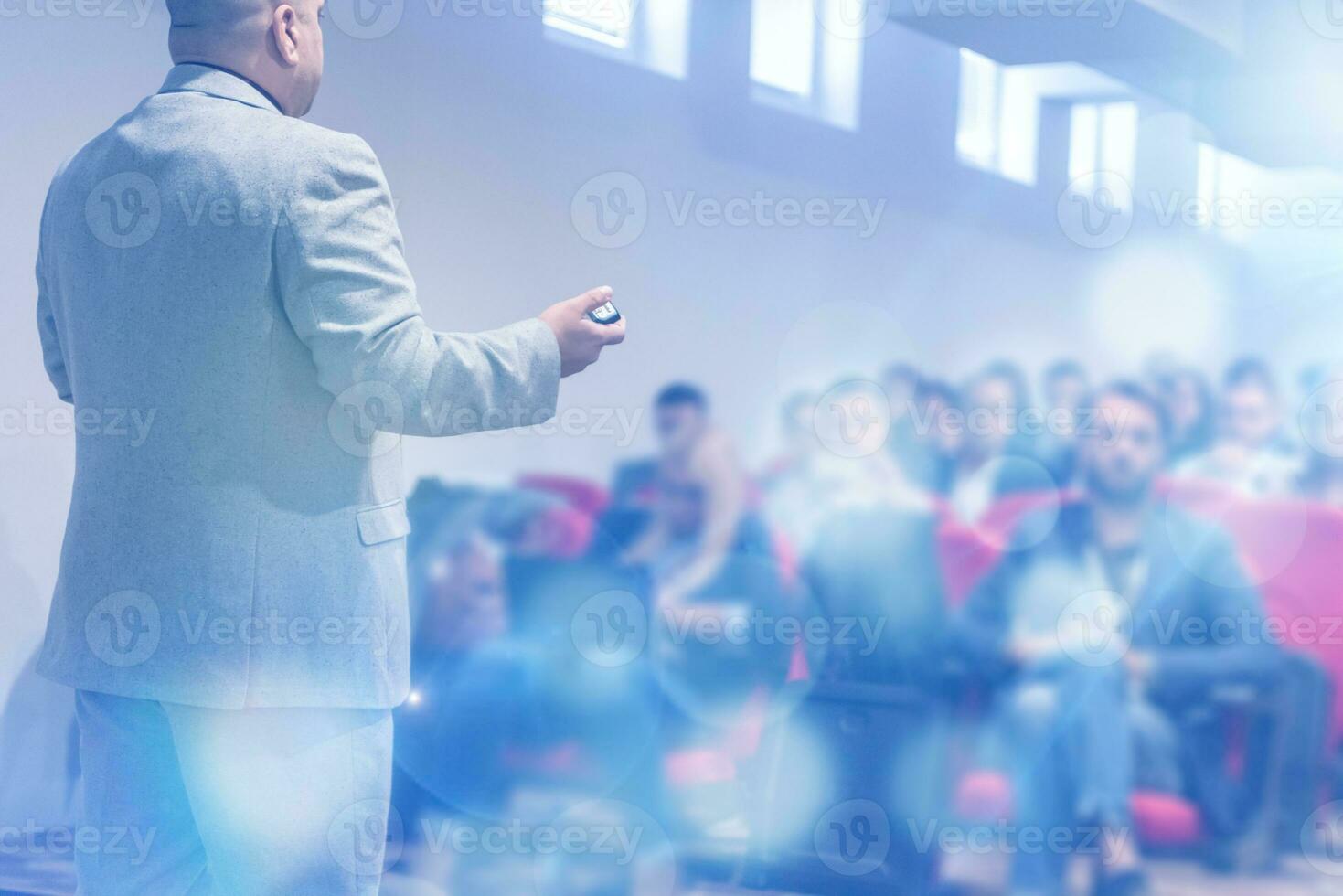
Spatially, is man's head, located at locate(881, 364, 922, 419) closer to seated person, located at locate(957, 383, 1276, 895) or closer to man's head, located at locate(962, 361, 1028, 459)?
man's head, located at locate(962, 361, 1028, 459)

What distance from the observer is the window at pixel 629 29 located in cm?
379

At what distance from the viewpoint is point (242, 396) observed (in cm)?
107

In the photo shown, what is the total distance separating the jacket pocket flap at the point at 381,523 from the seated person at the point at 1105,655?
5.06 feet

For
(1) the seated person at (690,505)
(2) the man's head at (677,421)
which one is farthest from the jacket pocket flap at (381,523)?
(2) the man's head at (677,421)

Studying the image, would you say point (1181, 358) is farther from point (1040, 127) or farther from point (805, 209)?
point (805, 209)

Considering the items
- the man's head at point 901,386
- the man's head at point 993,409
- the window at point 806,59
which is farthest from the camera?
the window at point 806,59

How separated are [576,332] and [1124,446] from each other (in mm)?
1974

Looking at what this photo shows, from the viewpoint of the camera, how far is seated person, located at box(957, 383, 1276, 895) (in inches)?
94.4

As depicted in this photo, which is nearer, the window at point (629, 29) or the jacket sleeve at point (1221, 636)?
the jacket sleeve at point (1221, 636)

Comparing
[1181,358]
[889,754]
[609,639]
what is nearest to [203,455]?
[889,754]

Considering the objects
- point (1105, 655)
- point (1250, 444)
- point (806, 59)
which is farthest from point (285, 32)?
point (806, 59)

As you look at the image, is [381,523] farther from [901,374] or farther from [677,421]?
[901,374]

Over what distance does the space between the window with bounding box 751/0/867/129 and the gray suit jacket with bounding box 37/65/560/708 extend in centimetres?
311

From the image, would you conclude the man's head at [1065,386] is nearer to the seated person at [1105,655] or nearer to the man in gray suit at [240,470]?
the seated person at [1105,655]
